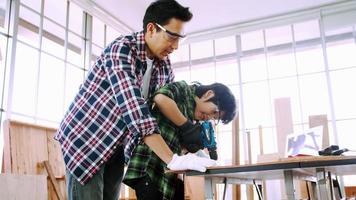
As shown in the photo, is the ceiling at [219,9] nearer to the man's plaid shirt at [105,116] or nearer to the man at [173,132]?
the man at [173,132]

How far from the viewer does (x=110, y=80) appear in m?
1.09

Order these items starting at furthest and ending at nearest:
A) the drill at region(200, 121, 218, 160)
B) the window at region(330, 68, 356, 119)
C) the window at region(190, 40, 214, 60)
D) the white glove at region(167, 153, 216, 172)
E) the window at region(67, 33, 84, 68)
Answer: the window at region(190, 40, 214, 60) → the window at region(330, 68, 356, 119) → the window at region(67, 33, 84, 68) → the drill at region(200, 121, 218, 160) → the white glove at region(167, 153, 216, 172)

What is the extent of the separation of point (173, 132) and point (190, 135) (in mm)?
64

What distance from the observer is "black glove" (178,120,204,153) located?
4.25 feet

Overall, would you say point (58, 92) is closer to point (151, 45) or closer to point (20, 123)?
point (20, 123)

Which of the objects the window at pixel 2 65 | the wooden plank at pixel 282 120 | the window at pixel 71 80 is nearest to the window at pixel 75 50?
the window at pixel 71 80

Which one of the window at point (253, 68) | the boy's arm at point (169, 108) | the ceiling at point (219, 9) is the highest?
the ceiling at point (219, 9)

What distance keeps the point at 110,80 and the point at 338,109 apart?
13.5 ft

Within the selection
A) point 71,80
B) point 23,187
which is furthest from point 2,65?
point 23,187

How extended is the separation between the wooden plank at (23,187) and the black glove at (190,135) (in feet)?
5.84

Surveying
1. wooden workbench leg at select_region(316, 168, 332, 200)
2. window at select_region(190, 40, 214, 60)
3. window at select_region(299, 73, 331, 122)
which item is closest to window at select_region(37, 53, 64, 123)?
window at select_region(190, 40, 214, 60)

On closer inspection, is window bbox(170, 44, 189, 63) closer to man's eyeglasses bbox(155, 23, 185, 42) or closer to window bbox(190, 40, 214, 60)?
window bbox(190, 40, 214, 60)

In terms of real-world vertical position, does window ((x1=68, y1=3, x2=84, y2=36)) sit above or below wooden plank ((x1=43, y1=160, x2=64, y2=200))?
above

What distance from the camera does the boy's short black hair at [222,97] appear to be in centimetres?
147
